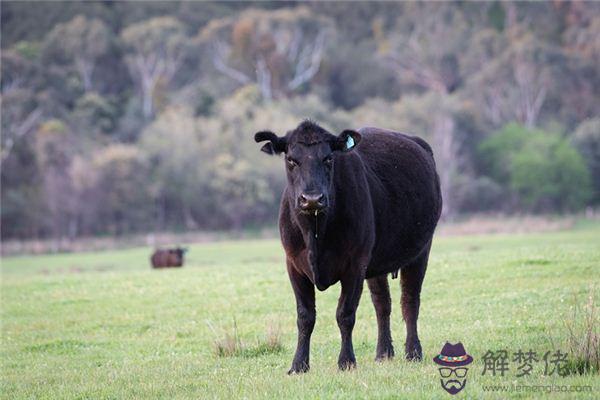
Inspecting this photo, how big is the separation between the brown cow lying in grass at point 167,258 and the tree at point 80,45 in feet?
200

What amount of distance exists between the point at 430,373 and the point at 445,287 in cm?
890

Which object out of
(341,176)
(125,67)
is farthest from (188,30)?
(341,176)

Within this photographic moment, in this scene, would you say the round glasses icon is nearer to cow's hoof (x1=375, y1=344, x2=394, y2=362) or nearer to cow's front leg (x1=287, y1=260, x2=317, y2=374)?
cow's front leg (x1=287, y1=260, x2=317, y2=374)

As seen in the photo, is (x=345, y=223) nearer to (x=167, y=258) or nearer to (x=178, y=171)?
(x=167, y=258)

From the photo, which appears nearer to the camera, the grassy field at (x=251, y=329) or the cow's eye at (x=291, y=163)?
the grassy field at (x=251, y=329)

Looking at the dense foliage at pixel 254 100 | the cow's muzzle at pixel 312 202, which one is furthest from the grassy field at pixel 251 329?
the dense foliage at pixel 254 100

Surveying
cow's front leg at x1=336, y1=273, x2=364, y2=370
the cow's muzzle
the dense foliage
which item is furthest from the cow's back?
the dense foliage

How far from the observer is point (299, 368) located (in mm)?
11219

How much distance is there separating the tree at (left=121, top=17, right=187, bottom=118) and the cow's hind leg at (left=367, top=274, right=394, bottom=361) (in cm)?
8522

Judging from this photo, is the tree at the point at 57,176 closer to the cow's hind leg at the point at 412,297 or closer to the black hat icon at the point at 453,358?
the cow's hind leg at the point at 412,297

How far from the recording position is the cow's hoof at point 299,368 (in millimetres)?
11171

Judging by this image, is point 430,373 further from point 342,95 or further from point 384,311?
point 342,95

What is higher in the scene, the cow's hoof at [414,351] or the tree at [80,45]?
the tree at [80,45]

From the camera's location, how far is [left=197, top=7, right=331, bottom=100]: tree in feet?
323
